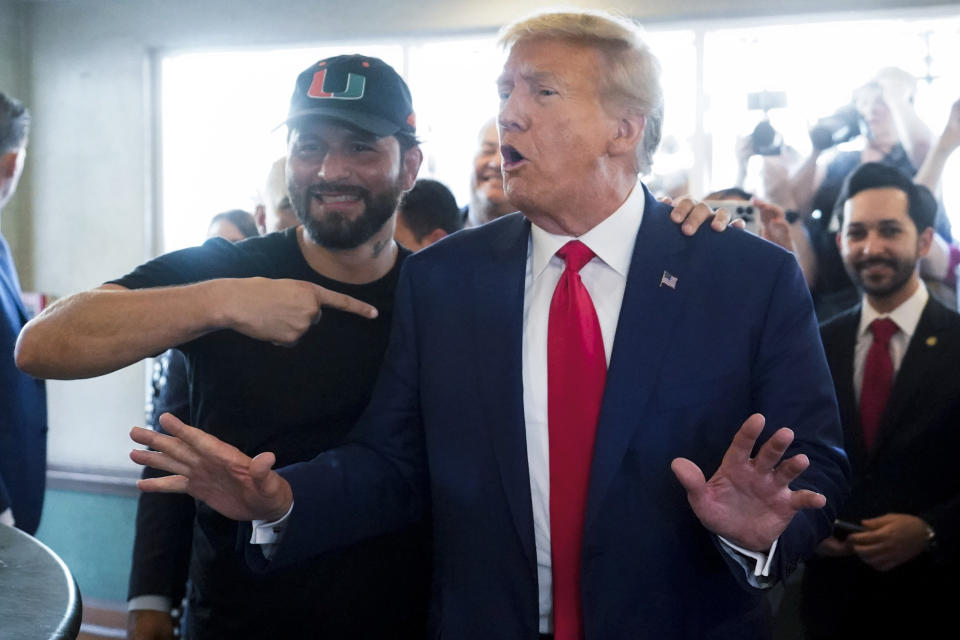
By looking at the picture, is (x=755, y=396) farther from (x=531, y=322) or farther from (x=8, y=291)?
(x=8, y=291)

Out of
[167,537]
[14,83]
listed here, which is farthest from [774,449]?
[14,83]

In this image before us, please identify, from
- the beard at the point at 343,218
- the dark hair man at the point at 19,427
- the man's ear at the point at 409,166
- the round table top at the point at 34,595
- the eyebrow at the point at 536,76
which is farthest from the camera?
the dark hair man at the point at 19,427

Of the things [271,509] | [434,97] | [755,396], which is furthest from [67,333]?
[434,97]

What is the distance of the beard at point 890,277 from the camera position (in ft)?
8.74

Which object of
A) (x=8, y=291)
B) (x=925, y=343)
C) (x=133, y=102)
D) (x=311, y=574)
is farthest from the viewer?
(x=133, y=102)

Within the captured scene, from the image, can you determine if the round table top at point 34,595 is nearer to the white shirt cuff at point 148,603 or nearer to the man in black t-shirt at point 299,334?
the man in black t-shirt at point 299,334

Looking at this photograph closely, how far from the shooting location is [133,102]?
16.1ft

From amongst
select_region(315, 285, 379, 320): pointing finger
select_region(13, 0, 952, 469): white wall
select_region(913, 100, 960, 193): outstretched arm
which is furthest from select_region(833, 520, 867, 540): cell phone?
select_region(13, 0, 952, 469): white wall

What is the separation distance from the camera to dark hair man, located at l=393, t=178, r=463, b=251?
2.57 metres

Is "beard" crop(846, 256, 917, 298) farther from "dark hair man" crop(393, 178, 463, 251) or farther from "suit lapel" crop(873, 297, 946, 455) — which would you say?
"dark hair man" crop(393, 178, 463, 251)

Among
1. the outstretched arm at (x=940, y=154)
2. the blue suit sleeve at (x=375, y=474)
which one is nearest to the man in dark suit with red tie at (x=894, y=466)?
the outstretched arm at (x=940, y=154)

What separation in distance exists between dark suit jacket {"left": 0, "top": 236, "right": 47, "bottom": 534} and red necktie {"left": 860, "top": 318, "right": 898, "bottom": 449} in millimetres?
2141

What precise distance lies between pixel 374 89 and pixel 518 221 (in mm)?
370

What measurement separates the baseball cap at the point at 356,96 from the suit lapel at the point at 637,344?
528 mm
